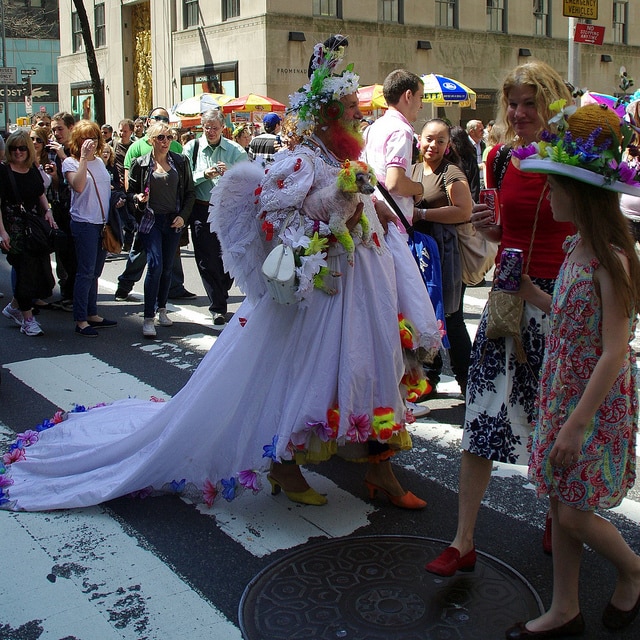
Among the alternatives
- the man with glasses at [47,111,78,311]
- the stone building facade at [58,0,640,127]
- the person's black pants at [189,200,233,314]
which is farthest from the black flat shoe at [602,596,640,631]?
the stone building facade at [58,0,640,127]

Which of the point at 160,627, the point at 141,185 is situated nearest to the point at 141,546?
the point at 160,627

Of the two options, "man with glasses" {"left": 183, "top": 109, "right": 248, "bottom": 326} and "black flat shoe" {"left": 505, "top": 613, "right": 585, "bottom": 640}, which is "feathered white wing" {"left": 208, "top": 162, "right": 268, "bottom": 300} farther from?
"man with glasses" {"left": 183, "top": 109, "right": 248, "bottom": 326}

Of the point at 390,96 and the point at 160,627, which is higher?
the point at 390,96

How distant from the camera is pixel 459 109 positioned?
103 ft

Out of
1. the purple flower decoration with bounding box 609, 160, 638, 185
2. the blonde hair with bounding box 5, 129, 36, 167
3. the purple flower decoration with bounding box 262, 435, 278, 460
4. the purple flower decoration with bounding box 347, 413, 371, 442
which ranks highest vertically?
the blonde hair with bounding box 5, 129, 36, 167

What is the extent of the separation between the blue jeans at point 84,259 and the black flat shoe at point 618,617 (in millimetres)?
6201

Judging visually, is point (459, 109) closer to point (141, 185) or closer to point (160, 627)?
point (141, 185)

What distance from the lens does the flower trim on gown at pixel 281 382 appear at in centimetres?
405

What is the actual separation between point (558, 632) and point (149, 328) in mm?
5770

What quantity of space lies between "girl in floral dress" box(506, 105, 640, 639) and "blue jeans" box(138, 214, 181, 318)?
18.3ft

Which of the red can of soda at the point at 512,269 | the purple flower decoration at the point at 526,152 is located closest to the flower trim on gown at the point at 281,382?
the red can of soda at the point at 512,269

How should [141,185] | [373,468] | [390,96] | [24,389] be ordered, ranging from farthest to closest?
[141,185]
[24,389]
[390,96]
[373,468]

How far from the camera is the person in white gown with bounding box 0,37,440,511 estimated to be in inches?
159

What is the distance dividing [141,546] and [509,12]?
3242 cm
